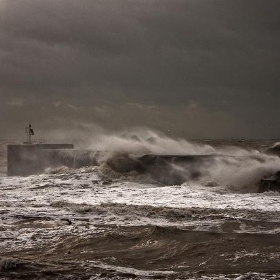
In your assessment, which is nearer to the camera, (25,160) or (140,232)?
(140,232)

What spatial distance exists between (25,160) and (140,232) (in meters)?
16.6

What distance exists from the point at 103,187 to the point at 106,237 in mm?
7190

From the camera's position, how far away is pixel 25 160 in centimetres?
2217

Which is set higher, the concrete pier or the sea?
the concrete pier

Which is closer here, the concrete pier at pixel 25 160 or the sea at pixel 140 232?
the sea at pixel 140 232

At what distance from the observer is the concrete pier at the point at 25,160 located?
21984mm

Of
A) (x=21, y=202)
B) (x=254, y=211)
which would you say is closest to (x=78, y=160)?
(x=21, y=202)

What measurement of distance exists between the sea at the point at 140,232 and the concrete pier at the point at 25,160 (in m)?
8.60

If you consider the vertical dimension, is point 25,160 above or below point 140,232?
above

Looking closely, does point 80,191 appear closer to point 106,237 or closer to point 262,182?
point 262,182

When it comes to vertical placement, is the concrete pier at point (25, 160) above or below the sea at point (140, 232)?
above

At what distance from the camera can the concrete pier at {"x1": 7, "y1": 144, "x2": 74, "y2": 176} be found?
72.1ft

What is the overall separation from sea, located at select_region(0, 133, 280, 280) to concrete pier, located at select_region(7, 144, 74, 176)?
8600 mm

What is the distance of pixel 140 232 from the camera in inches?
263
